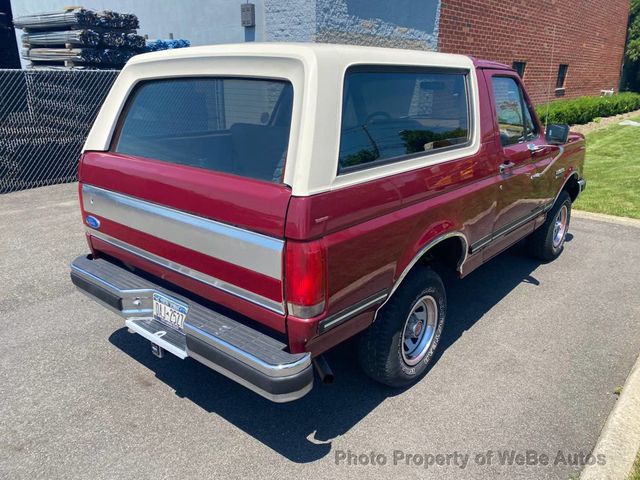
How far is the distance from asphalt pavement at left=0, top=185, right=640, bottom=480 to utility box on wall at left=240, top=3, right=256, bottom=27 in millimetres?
6244

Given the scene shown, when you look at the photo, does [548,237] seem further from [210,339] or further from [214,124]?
[210,339]

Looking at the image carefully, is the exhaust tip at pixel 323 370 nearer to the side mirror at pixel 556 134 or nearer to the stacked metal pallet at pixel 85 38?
the side mirror at pixel 556 134

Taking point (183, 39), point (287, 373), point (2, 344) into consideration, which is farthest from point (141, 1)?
point (287, 373)

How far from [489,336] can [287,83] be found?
8.66 ft

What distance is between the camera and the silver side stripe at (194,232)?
8.16ft

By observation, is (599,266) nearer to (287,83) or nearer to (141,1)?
(287,83)

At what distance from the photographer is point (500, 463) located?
9.23 feet

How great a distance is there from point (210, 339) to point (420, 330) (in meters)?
1.51

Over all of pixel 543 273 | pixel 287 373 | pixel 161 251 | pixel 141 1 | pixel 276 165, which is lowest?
pixel 543 273

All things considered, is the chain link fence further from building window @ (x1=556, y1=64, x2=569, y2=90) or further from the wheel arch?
building window @ (x1=556, y1=64, x2=569, y2=90)

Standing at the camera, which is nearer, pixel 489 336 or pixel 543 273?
pixel 489 336

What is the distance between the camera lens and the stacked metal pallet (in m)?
9.37

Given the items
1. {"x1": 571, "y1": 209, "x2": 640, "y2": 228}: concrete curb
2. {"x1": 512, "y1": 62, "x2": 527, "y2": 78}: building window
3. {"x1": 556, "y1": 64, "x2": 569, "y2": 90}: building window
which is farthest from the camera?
{"x1": 556, "y1": 64, "x2": 569, "y2": 90}: building window

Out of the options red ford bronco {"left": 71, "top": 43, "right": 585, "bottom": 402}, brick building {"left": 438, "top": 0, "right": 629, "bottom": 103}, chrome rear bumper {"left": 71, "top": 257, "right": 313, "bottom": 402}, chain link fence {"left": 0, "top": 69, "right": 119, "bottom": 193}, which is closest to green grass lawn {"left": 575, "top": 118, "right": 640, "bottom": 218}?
brick building {"left": 438, "top": 0, "right": 629, "bottom": 103}
